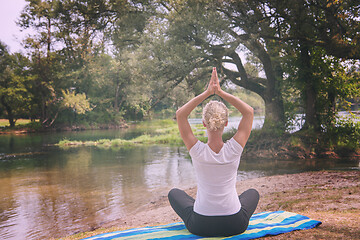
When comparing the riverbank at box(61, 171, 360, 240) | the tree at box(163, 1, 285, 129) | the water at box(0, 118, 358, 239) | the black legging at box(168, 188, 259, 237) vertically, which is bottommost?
the water at box(0, 118, 358, 239)

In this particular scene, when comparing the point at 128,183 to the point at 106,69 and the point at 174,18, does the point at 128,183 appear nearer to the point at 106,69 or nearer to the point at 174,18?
the point at 174,18

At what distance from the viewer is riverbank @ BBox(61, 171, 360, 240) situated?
3447mm

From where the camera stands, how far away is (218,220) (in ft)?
9.56

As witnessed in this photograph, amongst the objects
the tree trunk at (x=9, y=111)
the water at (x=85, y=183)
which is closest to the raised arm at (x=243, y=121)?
the water at (x=85, y=183)

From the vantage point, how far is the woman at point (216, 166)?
2764mm

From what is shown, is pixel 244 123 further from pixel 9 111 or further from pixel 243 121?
pixel 9 111

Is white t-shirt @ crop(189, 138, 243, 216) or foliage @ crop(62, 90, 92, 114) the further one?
foliage @ crop(62, 90, 92, 114)

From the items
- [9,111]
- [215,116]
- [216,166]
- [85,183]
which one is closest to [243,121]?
[215,116]

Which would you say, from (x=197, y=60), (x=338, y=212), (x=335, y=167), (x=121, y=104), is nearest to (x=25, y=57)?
(x=121, y=104)

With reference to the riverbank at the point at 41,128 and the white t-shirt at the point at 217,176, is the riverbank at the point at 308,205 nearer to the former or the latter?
the white t-shirt at the point at 217,176

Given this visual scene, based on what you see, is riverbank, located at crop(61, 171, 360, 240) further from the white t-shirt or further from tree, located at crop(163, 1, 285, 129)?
tree, located at crop(163, 1, 285, 129)

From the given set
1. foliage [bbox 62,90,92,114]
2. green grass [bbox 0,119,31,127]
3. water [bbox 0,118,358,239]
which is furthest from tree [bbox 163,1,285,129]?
green grass [bbox 0,119,31,127]

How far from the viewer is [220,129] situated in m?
2.80

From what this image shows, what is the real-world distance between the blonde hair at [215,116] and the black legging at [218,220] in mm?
892
